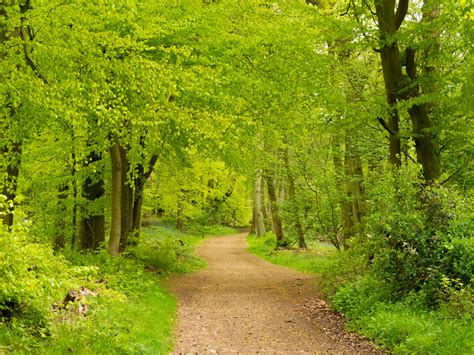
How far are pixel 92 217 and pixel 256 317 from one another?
8.03m

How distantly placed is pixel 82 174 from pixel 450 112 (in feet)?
32.8

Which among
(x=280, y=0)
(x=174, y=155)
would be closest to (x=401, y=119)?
(x=280, y=0)

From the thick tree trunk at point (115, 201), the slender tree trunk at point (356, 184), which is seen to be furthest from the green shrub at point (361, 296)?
the thick tree trunk at point (115, 201)

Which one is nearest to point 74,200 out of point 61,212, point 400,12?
point 61,212

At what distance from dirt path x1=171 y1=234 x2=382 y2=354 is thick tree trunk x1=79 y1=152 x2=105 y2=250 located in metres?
3.00

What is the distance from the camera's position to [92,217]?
1641cm

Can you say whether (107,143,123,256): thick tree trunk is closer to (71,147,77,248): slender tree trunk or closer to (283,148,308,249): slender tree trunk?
(71,147,77,248): slender tree trunk

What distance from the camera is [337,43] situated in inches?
572

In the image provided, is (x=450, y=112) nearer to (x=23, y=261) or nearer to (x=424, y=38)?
(x=424, y=38)

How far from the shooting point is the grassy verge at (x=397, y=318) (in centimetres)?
659

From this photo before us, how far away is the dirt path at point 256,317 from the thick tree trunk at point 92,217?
9.86 feet

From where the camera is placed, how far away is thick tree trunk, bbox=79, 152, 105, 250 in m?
15.8

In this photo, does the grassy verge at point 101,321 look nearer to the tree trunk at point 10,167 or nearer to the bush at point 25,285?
the bush at point 25,285

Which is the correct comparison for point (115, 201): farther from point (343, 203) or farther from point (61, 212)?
point (343, 203)
